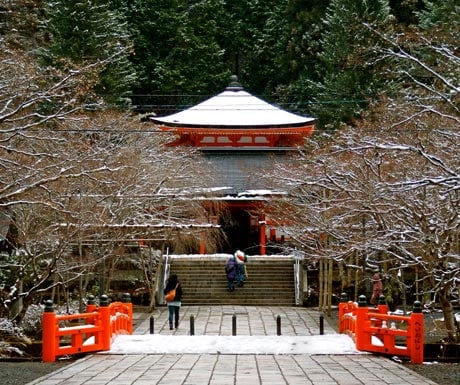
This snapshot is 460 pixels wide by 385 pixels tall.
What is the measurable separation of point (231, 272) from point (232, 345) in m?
14.4

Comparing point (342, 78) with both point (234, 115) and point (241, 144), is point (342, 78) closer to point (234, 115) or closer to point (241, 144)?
point (234, 115)

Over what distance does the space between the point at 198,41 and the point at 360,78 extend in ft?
38.2

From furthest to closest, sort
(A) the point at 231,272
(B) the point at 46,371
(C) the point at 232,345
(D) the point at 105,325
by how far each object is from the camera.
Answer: (A) the point at 231,272, (C) the point at 232,345, (D) the point at 105,325, (B) the point at 46,371

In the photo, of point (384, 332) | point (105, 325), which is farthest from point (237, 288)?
point (384, 332)

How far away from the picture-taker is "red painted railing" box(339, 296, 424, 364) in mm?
16188

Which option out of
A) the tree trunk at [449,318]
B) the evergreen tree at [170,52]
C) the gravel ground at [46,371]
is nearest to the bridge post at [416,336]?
the gravel ground at [46,371]

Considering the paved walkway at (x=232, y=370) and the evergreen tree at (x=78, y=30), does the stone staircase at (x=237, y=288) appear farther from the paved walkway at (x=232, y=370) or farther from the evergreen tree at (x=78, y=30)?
the paved walkway at (x=232, y=370)

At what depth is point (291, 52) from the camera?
5247 centimetres

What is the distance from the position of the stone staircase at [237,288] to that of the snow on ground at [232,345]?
12354 millimetres

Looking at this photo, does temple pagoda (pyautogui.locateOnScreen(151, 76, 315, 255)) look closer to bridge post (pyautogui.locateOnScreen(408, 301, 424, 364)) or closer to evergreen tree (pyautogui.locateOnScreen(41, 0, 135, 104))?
evergreen tree (pyautogui.locateOnScreen(41, 0, 135, 104))

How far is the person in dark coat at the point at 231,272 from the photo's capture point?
32.5 metres

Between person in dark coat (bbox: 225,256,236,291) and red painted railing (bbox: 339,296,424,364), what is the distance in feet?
43.6

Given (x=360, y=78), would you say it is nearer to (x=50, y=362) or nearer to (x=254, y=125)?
(x=254, y=125)

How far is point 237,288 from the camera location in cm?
3306
